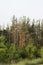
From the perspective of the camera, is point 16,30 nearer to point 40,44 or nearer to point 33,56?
point 40,44

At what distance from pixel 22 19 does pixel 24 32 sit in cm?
194

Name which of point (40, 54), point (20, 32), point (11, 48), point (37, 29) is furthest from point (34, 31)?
point (11, 48)

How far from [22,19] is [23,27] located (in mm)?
1056

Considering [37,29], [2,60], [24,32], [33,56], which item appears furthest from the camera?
[37,29]

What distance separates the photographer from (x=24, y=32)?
26.0 m

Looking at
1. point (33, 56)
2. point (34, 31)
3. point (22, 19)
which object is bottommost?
point (33, 56)

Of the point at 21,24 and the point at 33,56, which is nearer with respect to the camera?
the point at 33,56

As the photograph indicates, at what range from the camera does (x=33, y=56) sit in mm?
19797

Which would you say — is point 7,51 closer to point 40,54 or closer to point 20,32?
point 40,54

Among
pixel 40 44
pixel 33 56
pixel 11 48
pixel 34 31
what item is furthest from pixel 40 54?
pixel 34 31

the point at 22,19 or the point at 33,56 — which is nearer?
the point at 33,56

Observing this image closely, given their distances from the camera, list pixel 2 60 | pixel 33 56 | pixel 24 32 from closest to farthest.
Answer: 1. pixel 2 60
2. pixel 33 56
3. pixel 24 32

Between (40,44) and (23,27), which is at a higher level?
(23,27)

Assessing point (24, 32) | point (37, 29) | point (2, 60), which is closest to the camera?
point (2, 60)
